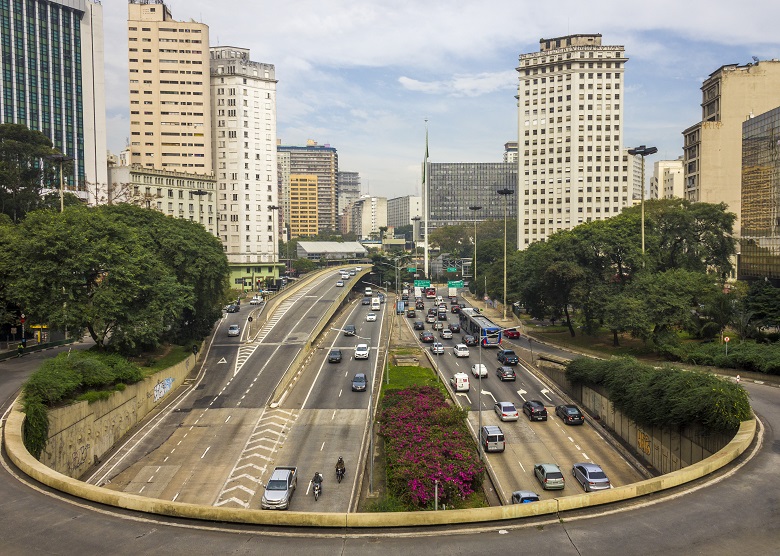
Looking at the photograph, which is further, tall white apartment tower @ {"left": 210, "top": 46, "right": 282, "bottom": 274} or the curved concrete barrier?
tall white apartment tower @ {"left": 210, "top": 46, "right": 282, "bottom": 274}

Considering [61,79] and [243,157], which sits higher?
[61,79]

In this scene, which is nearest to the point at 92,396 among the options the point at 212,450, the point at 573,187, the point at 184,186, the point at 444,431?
the point at 212,450

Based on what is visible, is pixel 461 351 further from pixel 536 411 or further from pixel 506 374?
pixel 536 411

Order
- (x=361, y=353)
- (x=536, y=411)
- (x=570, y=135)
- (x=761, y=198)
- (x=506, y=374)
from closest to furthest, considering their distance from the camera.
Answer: (x=536, y=411)
(x=506, y=374)
(x=361, y=353)
(x=761, y=198)
(x=570, y=135)

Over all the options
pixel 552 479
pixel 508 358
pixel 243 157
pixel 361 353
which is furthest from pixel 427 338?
pixel 243 157

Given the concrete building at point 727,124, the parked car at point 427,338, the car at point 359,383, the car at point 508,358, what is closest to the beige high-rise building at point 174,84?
the parked car at point 427,338

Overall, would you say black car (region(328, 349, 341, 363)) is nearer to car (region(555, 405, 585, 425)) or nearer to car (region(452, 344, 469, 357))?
car (region(452, 344, 469, 357))

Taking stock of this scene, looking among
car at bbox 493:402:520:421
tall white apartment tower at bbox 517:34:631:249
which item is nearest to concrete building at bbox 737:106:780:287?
car at bbox 493:402:520:421

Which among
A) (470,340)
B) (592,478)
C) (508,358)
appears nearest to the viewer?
(592,478)
